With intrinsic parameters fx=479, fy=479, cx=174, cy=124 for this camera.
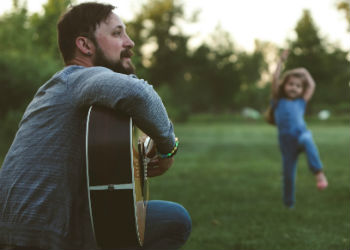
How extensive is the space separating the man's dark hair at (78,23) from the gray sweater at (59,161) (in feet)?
0.71

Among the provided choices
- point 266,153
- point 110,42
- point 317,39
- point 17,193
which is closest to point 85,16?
point 110,42

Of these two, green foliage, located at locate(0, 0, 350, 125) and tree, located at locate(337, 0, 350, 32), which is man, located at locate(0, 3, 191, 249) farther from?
tree, located at locate(337, 0, 350, 32)

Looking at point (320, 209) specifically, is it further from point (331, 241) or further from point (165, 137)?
point (165, 137)

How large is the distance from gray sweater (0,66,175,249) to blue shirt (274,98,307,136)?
4910 mm

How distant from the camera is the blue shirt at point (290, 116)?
707 cm

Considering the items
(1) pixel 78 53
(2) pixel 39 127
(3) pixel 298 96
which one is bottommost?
(3) pixel 298 96

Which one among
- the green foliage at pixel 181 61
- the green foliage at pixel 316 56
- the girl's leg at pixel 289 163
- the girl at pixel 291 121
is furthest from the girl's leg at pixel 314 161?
the green foliage at pixel 316 56

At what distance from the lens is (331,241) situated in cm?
525

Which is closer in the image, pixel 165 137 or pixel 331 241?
pixel 165 137

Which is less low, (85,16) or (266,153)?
(85,16)

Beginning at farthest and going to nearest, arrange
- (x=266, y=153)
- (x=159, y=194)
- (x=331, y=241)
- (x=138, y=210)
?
(x=266, y=153) < (x=159, y=194) < (x=331, y=241) < (x=138, y=210)

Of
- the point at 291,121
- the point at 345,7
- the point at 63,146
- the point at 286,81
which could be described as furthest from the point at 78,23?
the point at 345,7

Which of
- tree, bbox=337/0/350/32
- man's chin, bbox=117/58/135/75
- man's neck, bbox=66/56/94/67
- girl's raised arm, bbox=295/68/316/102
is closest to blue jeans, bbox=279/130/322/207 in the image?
girl's raised arm, bbox=295/68/316/102

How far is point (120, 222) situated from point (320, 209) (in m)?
5.32
